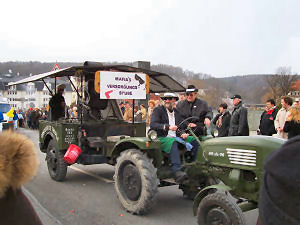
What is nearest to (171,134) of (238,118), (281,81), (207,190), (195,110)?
(195,110)

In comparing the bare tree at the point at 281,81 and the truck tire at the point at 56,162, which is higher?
the bare tree at the point at 281,81

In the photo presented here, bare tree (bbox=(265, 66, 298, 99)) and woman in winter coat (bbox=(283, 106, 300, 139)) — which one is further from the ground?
bare tree (bbox=(265, 66, 298, 99))

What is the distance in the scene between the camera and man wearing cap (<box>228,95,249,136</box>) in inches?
293

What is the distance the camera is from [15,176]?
4.53ft

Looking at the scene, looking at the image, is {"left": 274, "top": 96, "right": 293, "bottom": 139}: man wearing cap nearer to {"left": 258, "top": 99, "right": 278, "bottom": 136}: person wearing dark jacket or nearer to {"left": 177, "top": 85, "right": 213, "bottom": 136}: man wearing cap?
{"left": 258, "top": 99, "right": 278, "bottom": 136}: person wearing dark jacket

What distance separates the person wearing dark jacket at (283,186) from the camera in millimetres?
972

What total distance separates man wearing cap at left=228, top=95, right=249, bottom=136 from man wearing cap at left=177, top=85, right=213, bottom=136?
7.80 ft

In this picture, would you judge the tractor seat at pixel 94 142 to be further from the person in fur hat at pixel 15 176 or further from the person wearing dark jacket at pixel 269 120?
the person in fur hat at pixel 15 176

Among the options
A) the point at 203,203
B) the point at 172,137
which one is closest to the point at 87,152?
the point at 172,137

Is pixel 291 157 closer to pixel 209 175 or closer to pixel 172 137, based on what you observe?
pixel 209 175

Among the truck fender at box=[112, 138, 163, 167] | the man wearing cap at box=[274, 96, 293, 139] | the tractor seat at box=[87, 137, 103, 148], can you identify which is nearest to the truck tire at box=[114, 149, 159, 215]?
the truck fender at box=[112, 138, 163, 167]

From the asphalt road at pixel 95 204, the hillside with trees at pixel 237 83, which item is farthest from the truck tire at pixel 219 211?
the hillside with trees at pixel 237 83

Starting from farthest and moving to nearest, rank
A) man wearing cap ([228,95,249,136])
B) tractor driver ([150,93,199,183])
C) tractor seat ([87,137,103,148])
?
1. man wearing cap ([228,95,249,136])
2. tractor seat ([87,137,103,148])
3. tractor driver ([150,93,199,183])

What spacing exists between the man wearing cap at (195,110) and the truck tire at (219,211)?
1.77 m
